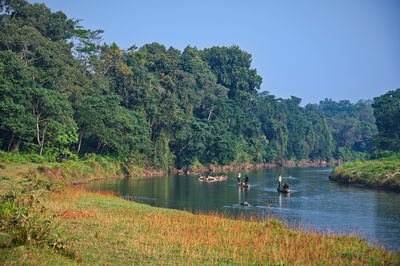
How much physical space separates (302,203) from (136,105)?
37.2 m

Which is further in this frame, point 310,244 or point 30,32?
point 30,32

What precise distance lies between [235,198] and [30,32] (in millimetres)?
30464

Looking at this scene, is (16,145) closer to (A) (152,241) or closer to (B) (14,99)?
(B) (14,99)

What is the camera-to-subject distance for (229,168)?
86.8 m

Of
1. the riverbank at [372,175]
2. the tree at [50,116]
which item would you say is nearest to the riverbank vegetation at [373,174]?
the riverbank at [372,175]

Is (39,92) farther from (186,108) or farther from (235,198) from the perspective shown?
(186,108)

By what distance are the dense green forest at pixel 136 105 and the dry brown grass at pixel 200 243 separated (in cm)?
2751

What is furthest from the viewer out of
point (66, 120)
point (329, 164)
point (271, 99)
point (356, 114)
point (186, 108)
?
point (356, 114)

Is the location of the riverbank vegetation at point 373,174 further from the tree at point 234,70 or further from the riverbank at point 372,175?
the tree at point 234,70

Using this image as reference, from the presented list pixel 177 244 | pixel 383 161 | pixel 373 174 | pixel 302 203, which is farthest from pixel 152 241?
pixel 383 161

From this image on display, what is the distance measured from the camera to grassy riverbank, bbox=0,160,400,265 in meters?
14.1

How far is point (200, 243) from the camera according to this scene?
17.6 meters

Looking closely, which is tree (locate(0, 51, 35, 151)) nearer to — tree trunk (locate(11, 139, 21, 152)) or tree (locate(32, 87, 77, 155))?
tree trunk (locate(11, 139, 21, 152))

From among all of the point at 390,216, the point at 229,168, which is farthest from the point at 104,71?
the point at 390,216
